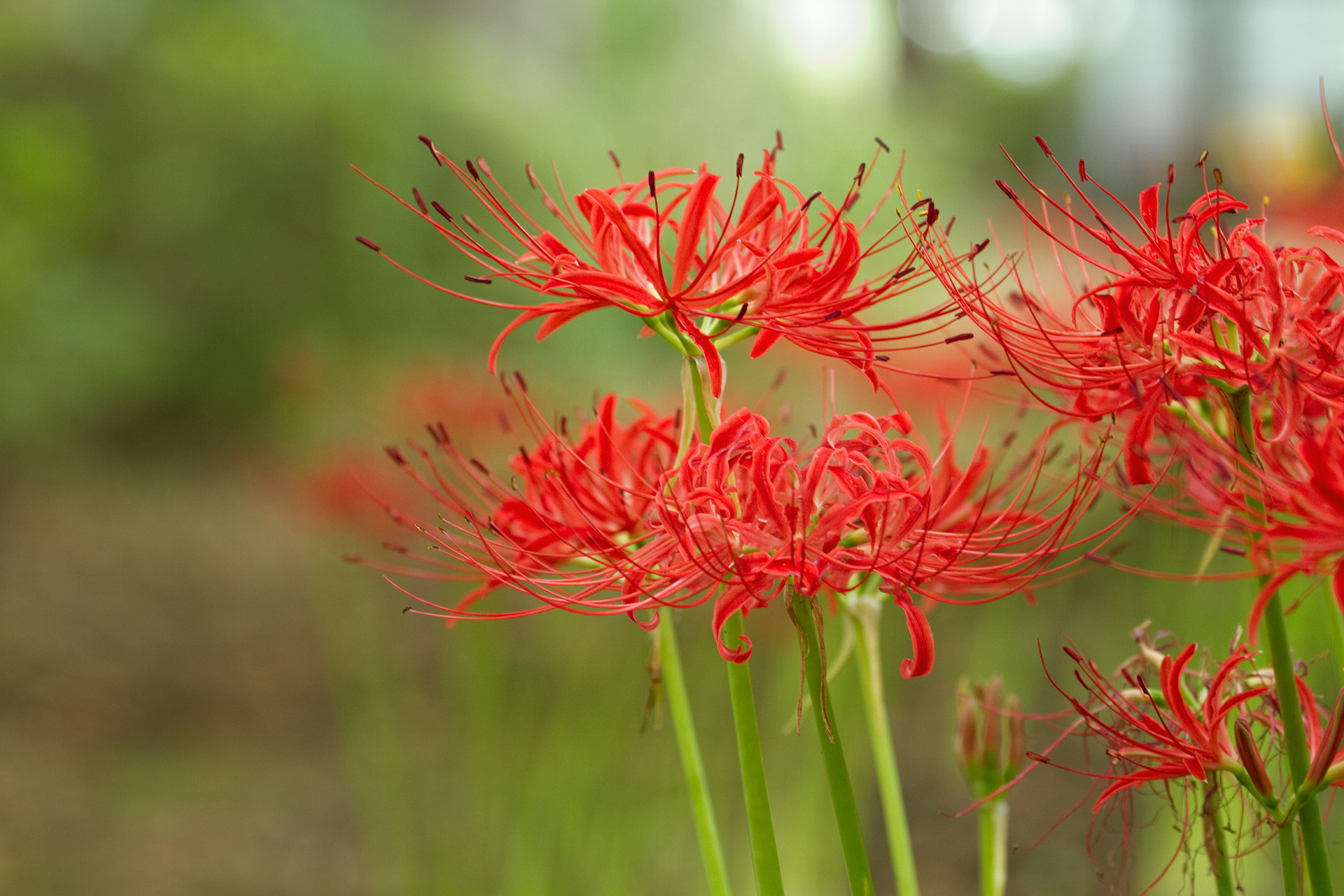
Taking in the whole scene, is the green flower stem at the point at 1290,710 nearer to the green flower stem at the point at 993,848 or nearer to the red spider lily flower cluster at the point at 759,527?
the red spider lily flower cluster at the point at 759,527

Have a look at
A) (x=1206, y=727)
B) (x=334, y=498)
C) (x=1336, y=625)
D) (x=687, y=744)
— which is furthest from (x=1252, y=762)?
(x=334, y=498)

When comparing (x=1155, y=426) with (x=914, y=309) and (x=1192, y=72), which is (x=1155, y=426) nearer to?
(x=914, y=309)

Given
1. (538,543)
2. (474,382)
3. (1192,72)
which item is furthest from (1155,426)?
(1192,72)

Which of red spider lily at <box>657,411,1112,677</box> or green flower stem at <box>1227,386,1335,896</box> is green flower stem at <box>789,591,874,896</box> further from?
green flower stem at <box>1227,386,1335,896</box>

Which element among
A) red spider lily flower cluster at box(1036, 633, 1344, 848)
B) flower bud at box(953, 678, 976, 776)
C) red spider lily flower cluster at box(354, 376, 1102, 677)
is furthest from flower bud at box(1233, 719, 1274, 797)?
flower bud at box(953, 678, 976, 776)

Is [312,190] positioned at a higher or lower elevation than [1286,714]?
higher

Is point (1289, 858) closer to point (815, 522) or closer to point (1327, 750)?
point (1327, 750)

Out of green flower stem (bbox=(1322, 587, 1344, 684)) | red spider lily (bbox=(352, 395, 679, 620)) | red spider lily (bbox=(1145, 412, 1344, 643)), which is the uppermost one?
red spider lily (bbox=(352, 395, 679, 620))
